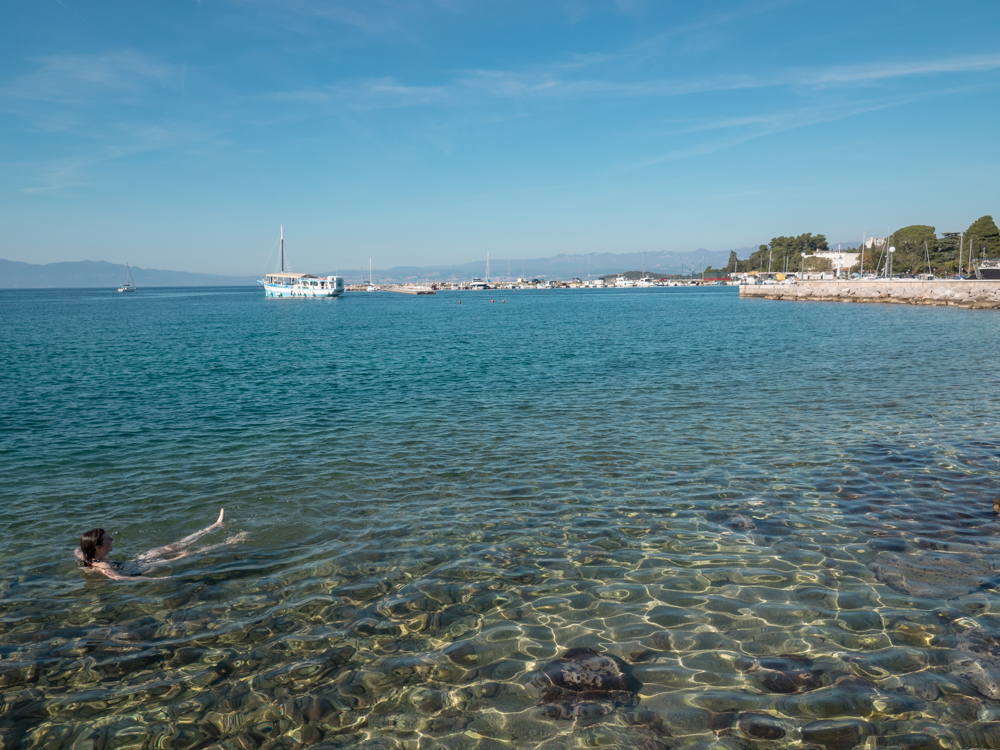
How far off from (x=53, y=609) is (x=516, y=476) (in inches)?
309

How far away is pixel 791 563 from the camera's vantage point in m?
8.28

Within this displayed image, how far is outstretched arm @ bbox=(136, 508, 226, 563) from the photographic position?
894 centimetres

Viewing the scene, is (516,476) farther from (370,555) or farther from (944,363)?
(944,363)

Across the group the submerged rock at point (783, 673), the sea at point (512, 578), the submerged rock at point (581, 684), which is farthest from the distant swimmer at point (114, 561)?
the submerged rock at point (783, 673)

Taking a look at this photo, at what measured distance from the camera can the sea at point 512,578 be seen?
549 cm

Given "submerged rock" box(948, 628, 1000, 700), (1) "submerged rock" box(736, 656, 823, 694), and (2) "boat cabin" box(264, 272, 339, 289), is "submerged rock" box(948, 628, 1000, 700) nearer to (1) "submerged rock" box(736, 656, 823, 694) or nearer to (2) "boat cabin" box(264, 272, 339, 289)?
(1) "submerged rock" box(736, 656, 823, 694)

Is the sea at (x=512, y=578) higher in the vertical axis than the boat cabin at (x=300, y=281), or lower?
lower

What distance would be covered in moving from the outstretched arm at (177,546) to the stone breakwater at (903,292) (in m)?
81.2

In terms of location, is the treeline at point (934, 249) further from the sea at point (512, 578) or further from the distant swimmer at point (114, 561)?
the distant swimmer at point (114, 561)

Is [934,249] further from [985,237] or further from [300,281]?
[300,281]

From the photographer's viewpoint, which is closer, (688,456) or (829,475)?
(829,475)

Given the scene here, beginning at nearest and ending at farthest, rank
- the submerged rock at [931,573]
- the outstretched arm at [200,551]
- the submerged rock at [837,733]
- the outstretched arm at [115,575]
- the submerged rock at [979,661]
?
the submerged rock at [837,733] < the submerged rock at [979,661] < the submerged rock at [931,573] < the outstretched arm at [115,575] < the outstretched arm at [200,551]

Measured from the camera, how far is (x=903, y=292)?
3167 inches

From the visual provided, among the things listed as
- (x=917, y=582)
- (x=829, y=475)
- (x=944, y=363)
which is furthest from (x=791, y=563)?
(x=944, y=363)
